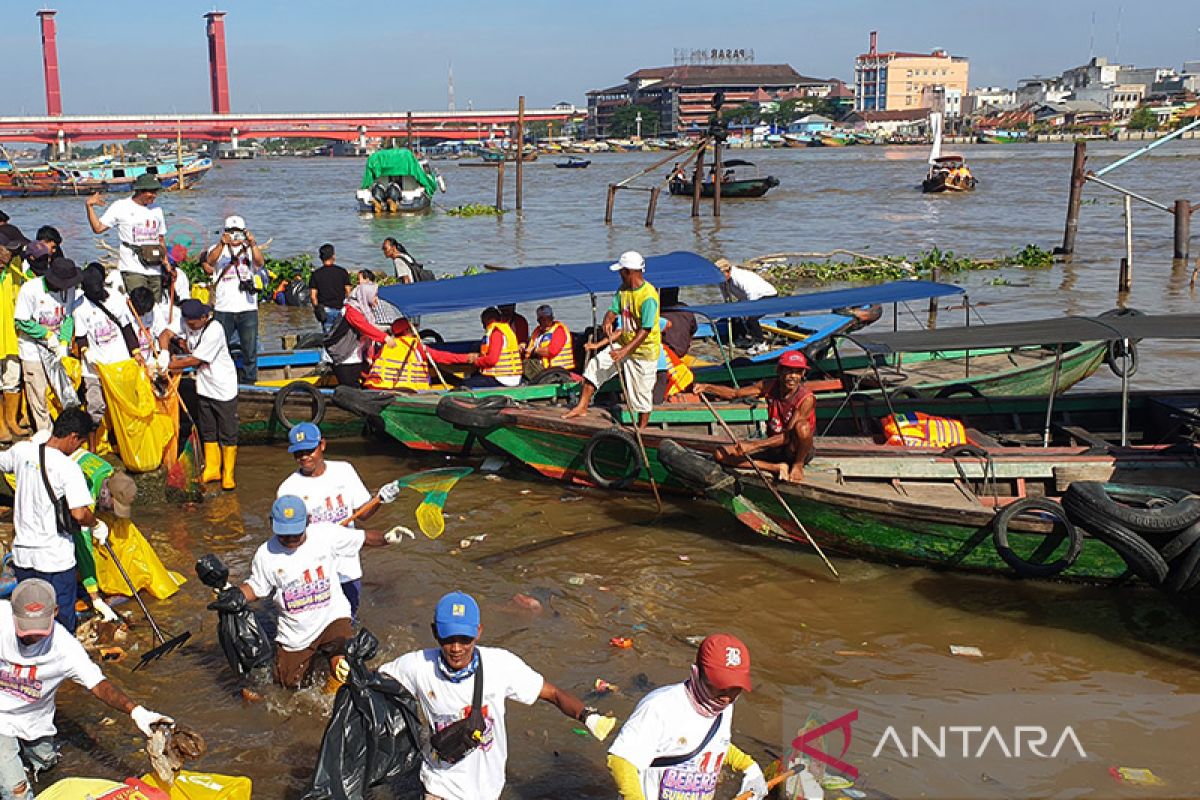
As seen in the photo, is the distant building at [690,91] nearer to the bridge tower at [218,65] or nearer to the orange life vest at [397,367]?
the bridge tower at [218,65]

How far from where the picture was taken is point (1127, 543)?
7.09 metres

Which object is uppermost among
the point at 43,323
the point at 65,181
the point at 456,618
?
the point at 65,181

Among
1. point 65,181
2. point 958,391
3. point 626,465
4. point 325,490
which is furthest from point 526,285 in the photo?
point 65,181

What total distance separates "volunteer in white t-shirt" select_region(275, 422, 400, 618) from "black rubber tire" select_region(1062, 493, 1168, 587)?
178 inches

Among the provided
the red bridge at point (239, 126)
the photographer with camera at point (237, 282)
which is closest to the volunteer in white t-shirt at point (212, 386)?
the photographer with camera at point (237, 282)

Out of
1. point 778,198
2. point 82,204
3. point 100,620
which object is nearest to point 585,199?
point 778,198

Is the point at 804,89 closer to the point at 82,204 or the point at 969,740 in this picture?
the point at 82,204

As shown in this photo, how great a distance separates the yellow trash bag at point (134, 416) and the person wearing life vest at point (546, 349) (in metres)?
3.64

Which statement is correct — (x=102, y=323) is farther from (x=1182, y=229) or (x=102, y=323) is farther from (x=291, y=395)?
(x=1182, y=229)

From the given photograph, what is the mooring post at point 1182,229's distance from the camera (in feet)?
74.9

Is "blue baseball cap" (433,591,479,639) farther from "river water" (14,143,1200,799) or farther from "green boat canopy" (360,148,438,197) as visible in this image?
"green boat canopy" (360,148,438,197)

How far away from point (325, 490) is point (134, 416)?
3249 millimetres

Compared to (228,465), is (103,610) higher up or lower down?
lower down

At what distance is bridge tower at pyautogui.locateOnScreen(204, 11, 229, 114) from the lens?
7037 inches
